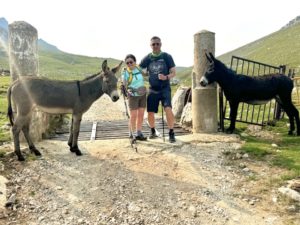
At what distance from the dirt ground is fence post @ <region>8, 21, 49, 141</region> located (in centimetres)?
207

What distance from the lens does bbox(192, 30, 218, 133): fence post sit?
10.8 meters

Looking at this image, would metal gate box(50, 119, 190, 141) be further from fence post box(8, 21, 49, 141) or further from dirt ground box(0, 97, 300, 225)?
fence post box(8, 21, 49, 141)

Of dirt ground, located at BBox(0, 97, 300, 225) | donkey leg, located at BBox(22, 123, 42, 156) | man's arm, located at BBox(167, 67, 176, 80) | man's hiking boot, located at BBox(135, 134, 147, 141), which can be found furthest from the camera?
man's hiking boot, located at BBox(135, 134, 147, 141)

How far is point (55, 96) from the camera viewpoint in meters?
8.77

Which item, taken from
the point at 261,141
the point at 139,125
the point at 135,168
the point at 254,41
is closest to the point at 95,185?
the point at 135,168

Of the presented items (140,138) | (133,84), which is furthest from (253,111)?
(133,84)

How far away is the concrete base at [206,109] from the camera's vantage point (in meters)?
10.9

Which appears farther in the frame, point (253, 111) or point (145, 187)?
point (253, 111)

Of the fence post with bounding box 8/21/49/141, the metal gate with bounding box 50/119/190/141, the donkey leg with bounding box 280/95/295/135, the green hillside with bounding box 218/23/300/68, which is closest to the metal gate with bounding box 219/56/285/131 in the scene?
the donkey leg with bounding box 280/95/295/135

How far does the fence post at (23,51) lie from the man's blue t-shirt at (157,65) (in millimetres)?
2945

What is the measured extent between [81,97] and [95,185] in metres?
2.77

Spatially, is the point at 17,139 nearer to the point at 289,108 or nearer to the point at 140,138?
the point at 140,138

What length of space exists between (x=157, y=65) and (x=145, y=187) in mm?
3971

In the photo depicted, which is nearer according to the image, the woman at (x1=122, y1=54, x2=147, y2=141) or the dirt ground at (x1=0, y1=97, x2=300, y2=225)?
the dirt ground at (x1=0, y1=97, x2=300, y2=225)
